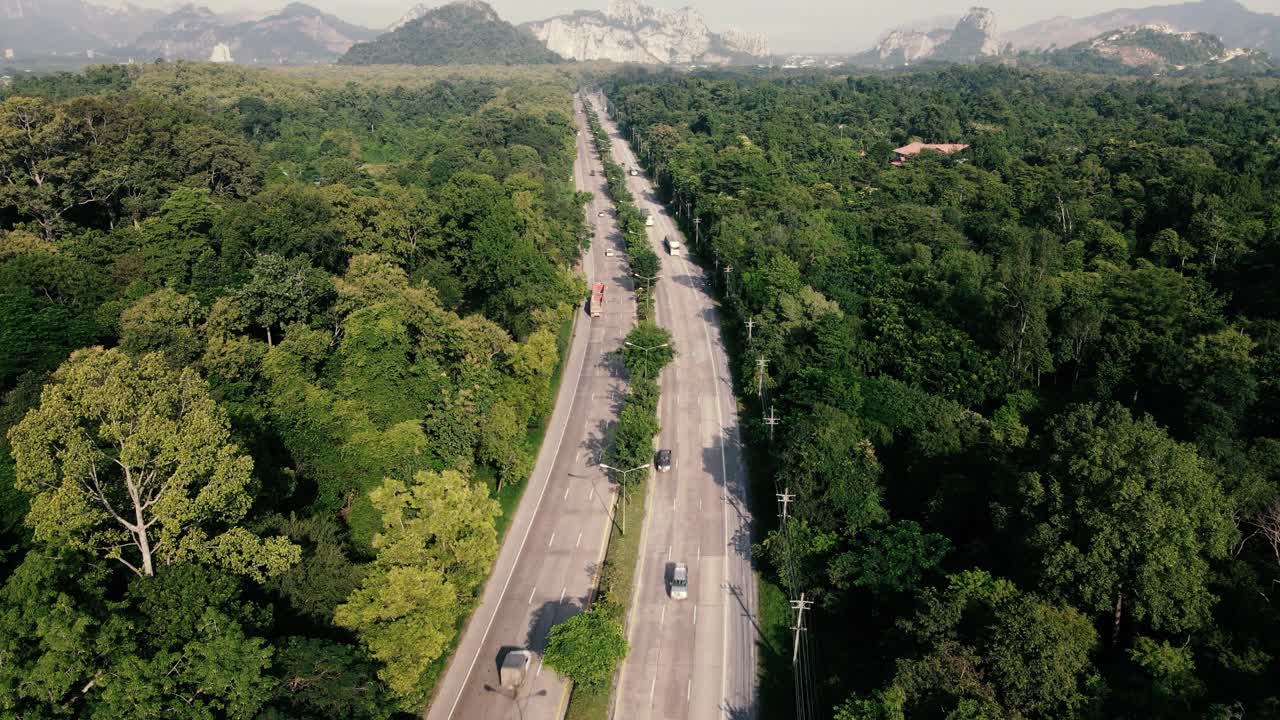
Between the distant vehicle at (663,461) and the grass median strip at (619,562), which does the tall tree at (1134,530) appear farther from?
the distant vehicle at (663,461)

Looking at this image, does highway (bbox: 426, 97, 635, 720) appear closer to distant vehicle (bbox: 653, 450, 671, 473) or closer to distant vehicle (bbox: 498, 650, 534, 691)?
distant vehicle (bbox: 498, 650, 534, 691)

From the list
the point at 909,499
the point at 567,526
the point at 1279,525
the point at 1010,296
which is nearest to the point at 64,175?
the point at 567,526

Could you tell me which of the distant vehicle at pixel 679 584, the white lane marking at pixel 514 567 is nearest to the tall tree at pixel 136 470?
the white lane marking at pixel 514 567

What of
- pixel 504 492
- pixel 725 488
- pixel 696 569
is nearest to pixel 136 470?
pixel 504 492

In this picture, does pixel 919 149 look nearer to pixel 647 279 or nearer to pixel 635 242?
pixel 635 242

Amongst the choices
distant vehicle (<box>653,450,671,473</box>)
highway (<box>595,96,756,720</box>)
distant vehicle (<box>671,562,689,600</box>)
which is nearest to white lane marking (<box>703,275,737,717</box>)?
highway (<box>595,96,756,720</box>)

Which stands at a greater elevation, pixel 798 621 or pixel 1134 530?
pixel 1134 530
